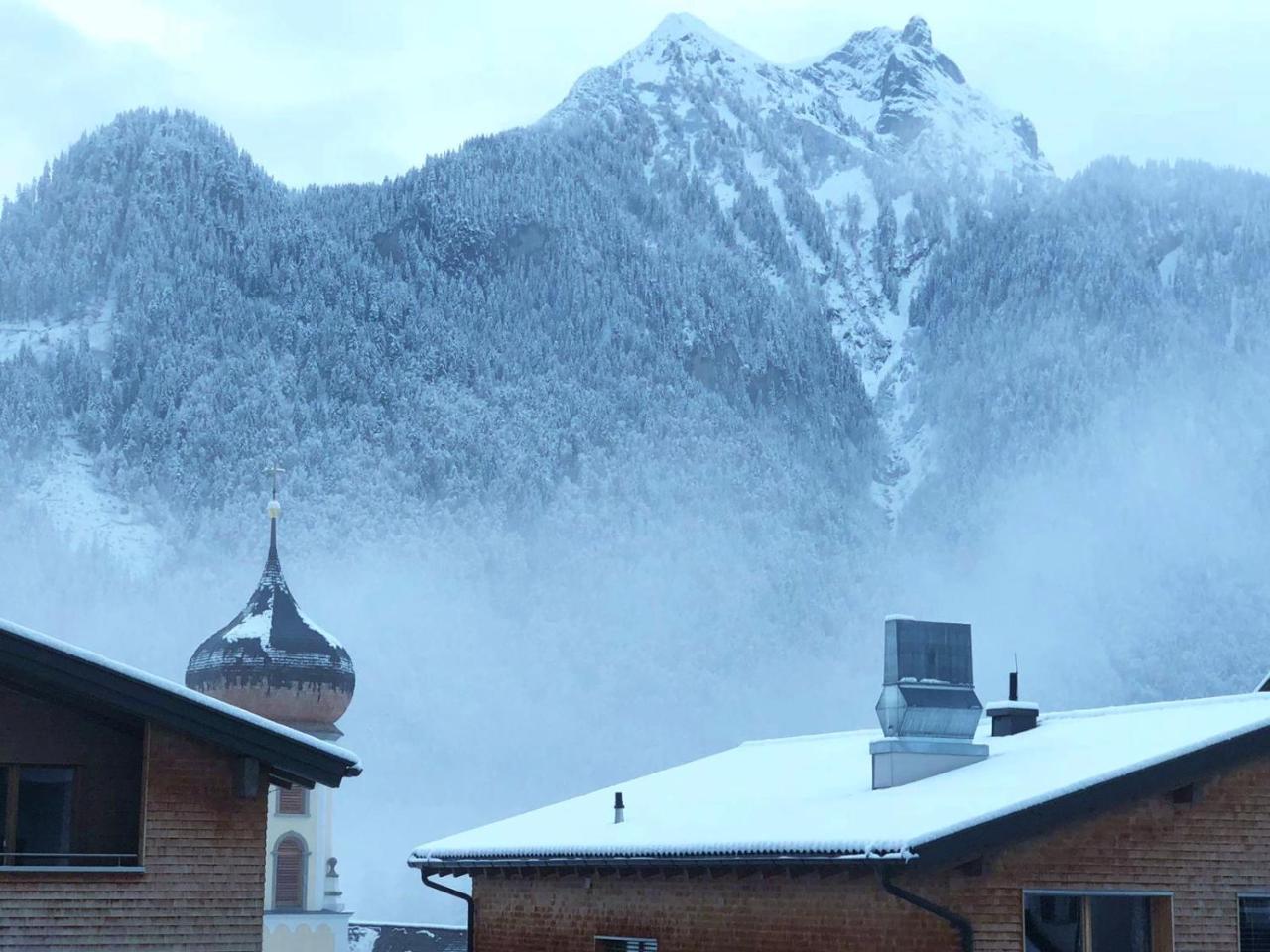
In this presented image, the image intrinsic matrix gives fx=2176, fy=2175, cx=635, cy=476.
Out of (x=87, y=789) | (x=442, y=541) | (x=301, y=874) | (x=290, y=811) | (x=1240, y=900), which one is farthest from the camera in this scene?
(x=442, y=541)

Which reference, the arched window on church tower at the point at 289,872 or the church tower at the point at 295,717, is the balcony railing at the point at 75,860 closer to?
the church tower at the point at 295,717

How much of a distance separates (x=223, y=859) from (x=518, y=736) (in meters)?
143

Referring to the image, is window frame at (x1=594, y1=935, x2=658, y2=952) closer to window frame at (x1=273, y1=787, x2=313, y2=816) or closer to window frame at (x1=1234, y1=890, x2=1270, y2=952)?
window frame at (x1=1234, y1=890, x2=1270, y2=952)

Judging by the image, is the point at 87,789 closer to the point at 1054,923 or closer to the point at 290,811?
the point at 1054,923

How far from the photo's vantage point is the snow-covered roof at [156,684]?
56.4 feet

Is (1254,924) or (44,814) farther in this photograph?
(1254,924)

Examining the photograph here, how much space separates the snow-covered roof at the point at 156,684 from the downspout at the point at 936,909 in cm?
440

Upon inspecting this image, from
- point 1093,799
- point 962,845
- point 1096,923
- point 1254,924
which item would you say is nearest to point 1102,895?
point 1096,923

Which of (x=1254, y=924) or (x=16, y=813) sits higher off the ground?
(x=16, y=813)

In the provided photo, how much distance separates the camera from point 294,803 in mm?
58188

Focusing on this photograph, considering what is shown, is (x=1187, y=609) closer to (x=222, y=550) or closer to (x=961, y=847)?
A: (x=222, y=550)

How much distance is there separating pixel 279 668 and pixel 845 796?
40.0 metres

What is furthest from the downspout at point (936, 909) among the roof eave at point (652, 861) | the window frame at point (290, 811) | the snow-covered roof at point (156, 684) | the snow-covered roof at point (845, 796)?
the window frame at point (290, 811)

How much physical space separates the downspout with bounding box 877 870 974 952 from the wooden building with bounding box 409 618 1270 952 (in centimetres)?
2
